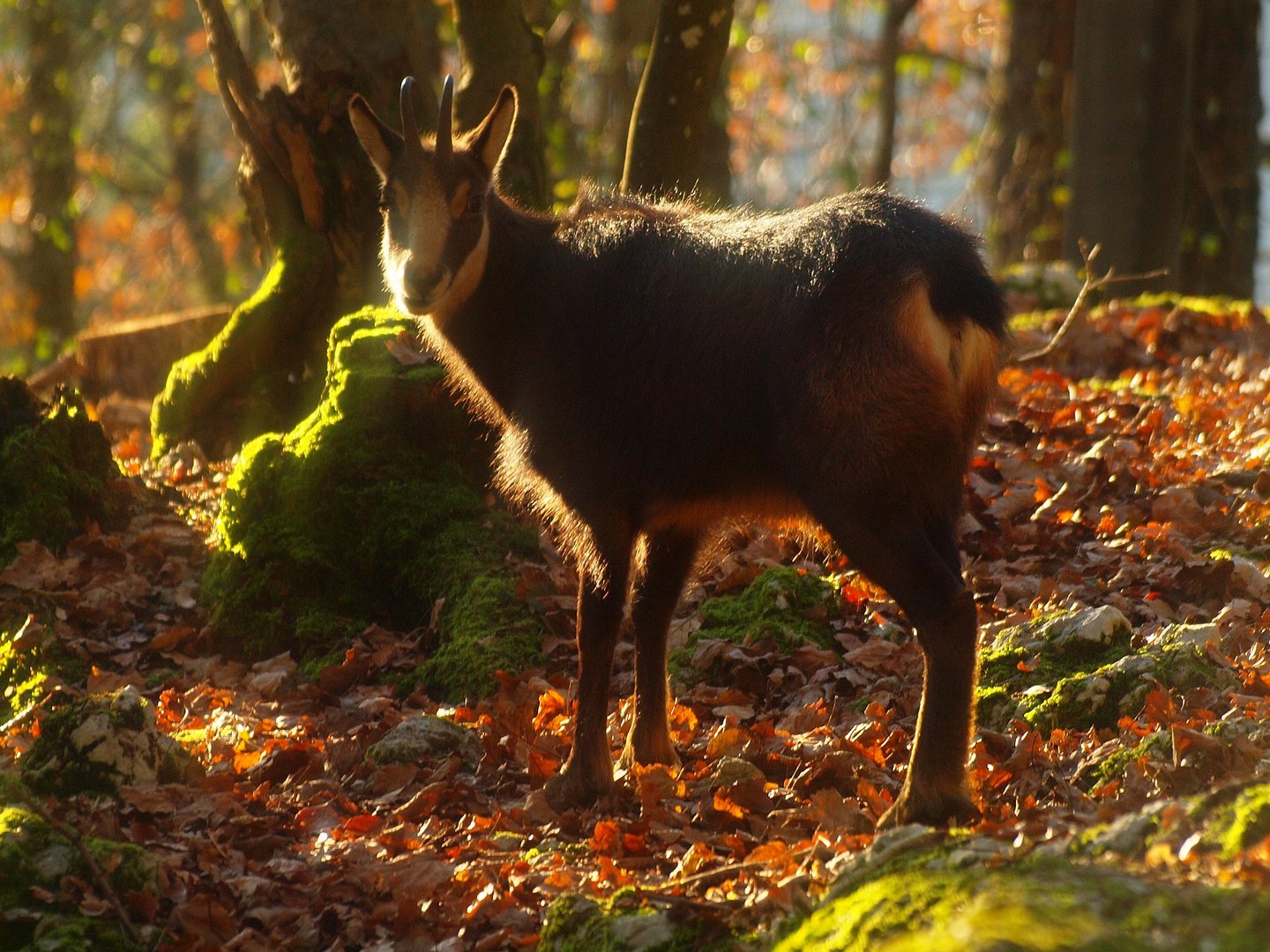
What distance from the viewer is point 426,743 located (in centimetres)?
493

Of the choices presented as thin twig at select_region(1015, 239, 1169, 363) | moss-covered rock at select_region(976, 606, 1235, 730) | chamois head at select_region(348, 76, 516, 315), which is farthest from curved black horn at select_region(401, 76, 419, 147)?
thin twig at select_region(1015, 239, 1169, 363)

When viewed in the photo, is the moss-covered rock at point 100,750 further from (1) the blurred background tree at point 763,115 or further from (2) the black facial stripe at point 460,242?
(1) the blurred background tree at point 763,115

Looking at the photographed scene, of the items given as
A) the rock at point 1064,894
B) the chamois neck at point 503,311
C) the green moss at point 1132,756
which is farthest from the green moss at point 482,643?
the rock at point 1064,894

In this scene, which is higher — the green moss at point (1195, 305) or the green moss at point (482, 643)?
the green moss at point (1195, 305)

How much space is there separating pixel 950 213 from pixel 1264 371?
4.04 meters

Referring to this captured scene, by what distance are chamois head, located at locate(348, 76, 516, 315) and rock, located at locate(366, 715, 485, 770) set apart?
5.09ft

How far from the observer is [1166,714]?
13.8 ft

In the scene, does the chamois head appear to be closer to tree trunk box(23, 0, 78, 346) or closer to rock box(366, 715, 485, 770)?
rock box(366, 715, 485, 770)

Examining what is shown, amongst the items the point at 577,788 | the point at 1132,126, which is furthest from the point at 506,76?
the point at 1132,126

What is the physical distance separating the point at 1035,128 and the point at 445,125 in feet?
32.9

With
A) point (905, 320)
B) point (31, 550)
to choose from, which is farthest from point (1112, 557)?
point (31, 550)

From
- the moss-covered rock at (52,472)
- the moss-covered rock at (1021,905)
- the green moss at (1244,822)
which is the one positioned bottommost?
→ the moss-covered rock at (1021,905)

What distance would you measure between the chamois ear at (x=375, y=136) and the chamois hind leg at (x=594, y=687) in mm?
1734

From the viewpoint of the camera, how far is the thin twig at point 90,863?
11.9 ft
